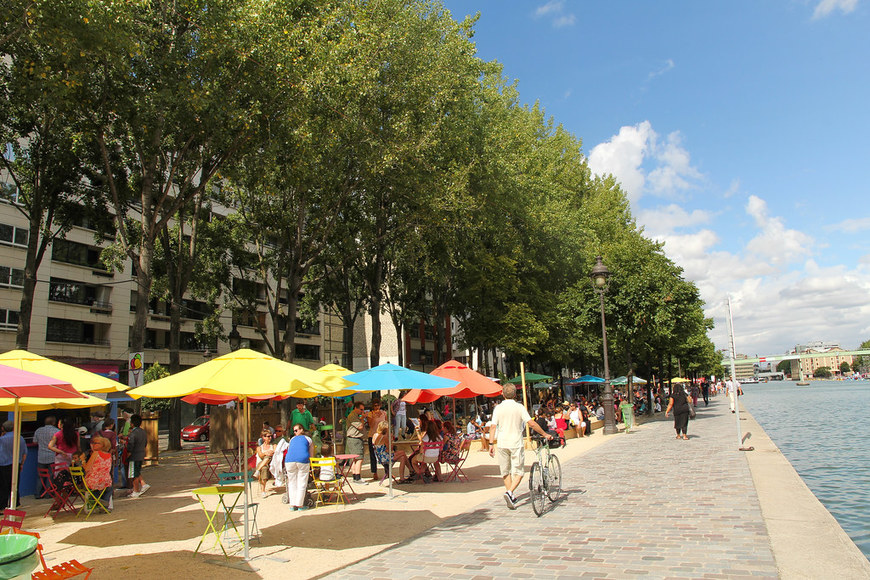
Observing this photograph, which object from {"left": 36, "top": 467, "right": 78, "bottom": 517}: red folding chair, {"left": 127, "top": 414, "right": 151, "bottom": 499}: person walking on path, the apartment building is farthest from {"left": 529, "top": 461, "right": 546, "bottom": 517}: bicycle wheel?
the apartment building

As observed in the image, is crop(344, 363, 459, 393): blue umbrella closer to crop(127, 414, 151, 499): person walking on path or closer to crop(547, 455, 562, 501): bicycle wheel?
crop(547, 455, 562, 501): bicycle wheel

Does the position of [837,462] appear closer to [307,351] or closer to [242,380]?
[242,380]

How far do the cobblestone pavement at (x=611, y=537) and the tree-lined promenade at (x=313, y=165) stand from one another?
1157cm

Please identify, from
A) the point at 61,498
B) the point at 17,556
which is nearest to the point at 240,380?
the point at 17,556

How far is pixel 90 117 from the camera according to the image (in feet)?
Answer: 51.1

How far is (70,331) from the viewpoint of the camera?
3509 centimetres

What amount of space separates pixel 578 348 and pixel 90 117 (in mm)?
31679

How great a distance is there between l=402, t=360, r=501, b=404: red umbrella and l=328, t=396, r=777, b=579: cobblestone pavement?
7.81 feet

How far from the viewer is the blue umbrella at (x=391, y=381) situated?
1093cm

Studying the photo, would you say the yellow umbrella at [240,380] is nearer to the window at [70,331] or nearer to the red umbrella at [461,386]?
the red umbrella at [461,386]

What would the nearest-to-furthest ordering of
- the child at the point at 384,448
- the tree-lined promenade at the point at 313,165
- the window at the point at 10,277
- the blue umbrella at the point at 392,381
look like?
the blue umbrella at the point at 392,381 → the child at the point at 384,448 → the tree-lined promenade at the point at 313,165 → the window at the point at 10,277

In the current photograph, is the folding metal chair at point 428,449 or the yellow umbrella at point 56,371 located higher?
the yellow umbrella at point 56,371

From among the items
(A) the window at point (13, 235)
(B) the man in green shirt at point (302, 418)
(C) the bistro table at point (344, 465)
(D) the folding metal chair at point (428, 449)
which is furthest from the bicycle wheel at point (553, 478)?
(A) the window at point (13, 235)

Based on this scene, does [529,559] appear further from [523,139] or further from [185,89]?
[523,139]
